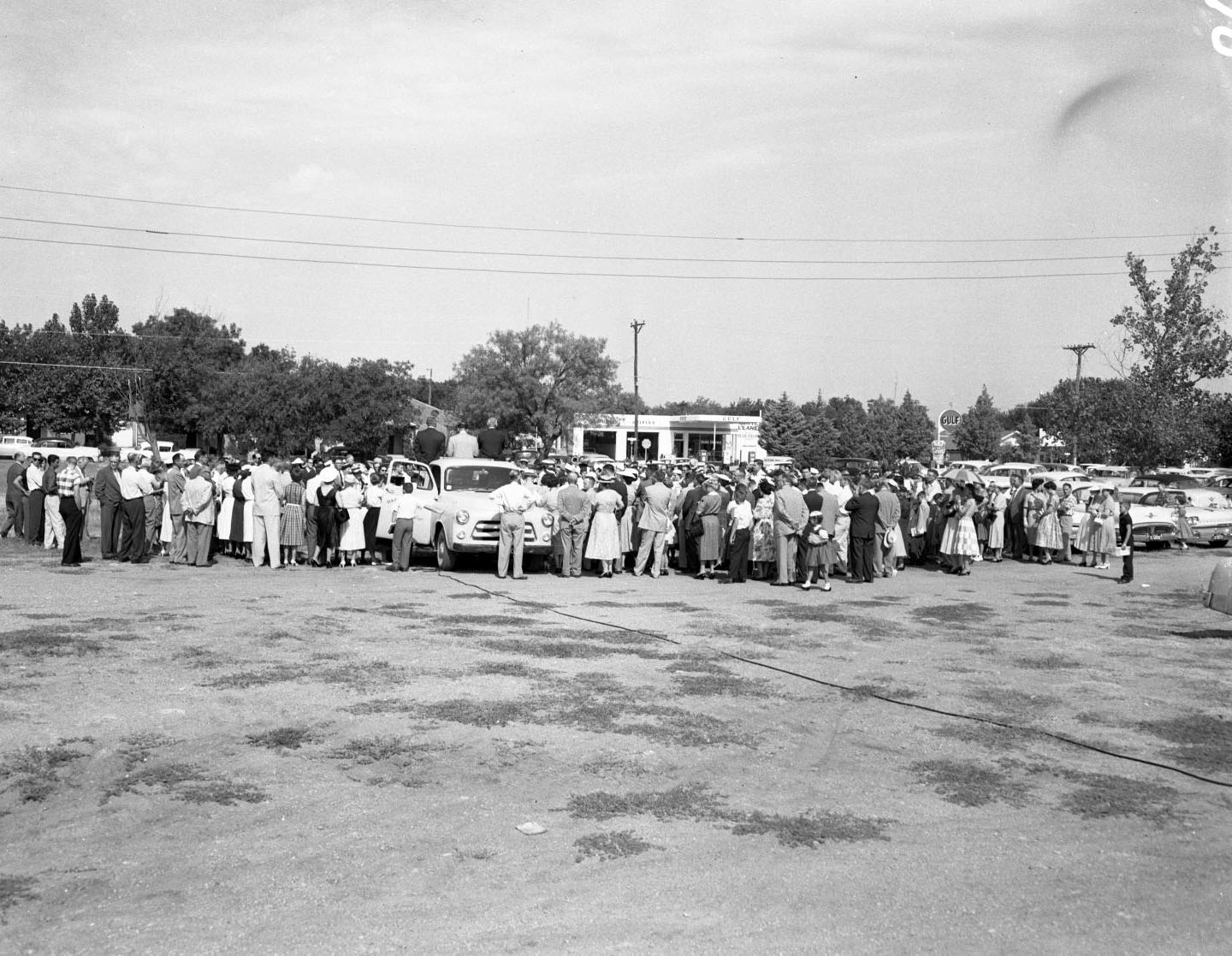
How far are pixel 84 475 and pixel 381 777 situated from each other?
16429 millimetres

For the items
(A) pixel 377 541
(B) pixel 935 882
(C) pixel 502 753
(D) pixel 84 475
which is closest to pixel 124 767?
(C) pixel 502 753

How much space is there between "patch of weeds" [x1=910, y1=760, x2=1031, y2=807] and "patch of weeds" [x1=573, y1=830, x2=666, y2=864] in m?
2.14

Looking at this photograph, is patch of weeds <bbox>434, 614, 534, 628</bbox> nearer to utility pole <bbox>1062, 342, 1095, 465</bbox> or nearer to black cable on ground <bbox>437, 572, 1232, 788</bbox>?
black cable on ground <bbox>437, 572, 1232, 788</bbox>

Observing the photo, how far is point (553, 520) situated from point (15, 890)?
1432 centimetres

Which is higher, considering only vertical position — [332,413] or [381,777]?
[332,413]

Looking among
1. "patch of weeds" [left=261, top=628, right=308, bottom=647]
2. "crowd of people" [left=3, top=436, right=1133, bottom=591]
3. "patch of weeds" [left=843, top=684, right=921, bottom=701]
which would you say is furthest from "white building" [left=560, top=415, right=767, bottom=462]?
"patch of weeds" [left=843, top=684, right=921, bottom=701]

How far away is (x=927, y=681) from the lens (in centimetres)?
1093

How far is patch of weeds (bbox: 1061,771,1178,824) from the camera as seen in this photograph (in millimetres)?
7066

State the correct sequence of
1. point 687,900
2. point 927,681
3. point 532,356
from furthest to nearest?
point 532,356 < point 927,681 < point 687,900

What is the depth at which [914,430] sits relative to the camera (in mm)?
87812

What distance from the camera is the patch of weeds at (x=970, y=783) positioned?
730 cm

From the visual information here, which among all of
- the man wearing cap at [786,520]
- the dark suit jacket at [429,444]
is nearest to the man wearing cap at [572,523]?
the man wearing cap at [786,520]

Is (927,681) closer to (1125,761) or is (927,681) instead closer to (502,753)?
(1125,761)

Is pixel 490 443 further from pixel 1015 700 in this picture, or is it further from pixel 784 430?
pixel 784 430
